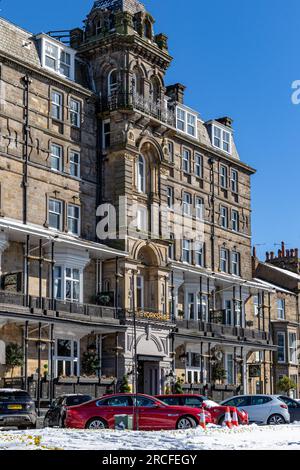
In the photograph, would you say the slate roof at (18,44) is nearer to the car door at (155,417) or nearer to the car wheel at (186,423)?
the car door at (155,417)

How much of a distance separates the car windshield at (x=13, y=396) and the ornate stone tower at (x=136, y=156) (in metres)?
15.9

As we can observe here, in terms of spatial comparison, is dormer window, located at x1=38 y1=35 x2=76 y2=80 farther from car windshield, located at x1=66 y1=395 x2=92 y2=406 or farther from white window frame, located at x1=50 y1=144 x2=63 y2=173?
car windshield, located at x1=66 y1=395 x2=92 y2=406

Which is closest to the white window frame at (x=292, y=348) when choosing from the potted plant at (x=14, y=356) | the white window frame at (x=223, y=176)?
the white window frame at (x=223, y=176)

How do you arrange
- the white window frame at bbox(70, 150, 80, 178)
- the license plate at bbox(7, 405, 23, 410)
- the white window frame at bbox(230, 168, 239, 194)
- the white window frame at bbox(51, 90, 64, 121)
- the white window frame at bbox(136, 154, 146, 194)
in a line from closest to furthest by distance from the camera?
the license plate at bbox(7, 405, 23, 410)
the white window frame at bbox(51, 90, 64, 121)
the white window frame at bbox(70, 150, 80, 178)
the white window frame at bbox(136, 154, 146, 194)
the white window frame at bbox(230, 168, 239, 194)

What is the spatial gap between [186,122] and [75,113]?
11279 mm

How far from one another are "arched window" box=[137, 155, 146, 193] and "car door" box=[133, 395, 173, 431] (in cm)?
2328

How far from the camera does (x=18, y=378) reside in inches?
1497

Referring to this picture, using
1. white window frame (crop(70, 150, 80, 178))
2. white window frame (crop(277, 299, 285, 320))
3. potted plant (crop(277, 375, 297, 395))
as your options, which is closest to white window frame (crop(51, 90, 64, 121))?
white window frame (crop(70, 150, 80, 178))

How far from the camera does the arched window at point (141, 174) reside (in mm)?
48144

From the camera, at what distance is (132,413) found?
26.0m

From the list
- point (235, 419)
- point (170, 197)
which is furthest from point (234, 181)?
point (235, 419)

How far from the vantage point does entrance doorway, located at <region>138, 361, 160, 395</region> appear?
154 feet

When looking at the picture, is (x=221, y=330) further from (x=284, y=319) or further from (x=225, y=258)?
(x=284, y=319)
